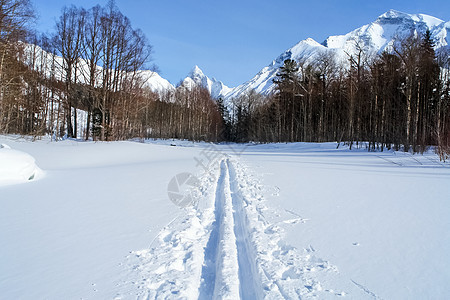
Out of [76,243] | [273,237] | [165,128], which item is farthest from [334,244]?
[165,128]

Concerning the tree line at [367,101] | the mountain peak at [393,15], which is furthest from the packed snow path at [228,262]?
the mountain peak at [393,15]

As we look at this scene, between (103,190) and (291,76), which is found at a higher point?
(291,76)

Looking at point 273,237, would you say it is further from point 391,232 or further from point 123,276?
point 123,276

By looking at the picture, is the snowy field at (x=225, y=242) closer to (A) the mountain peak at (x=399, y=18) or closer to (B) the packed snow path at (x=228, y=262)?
(B) the packed snow path at (x=228, y=262)

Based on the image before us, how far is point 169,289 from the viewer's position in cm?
179

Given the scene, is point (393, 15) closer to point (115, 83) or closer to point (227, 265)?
point (115, 83)

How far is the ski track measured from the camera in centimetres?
176

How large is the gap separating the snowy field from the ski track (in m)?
0.01

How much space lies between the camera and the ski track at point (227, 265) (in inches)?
69.4

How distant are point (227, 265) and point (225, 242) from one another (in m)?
0.48

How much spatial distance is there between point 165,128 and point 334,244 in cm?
4256

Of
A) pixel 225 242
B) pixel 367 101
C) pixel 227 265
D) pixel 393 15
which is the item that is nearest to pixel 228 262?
pixel 227 265

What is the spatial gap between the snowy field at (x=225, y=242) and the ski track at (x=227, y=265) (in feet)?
0.04

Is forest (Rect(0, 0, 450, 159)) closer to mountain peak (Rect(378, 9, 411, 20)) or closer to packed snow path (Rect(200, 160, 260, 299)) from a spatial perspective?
packed snow path (Rect(200, 160, 260, 299))
